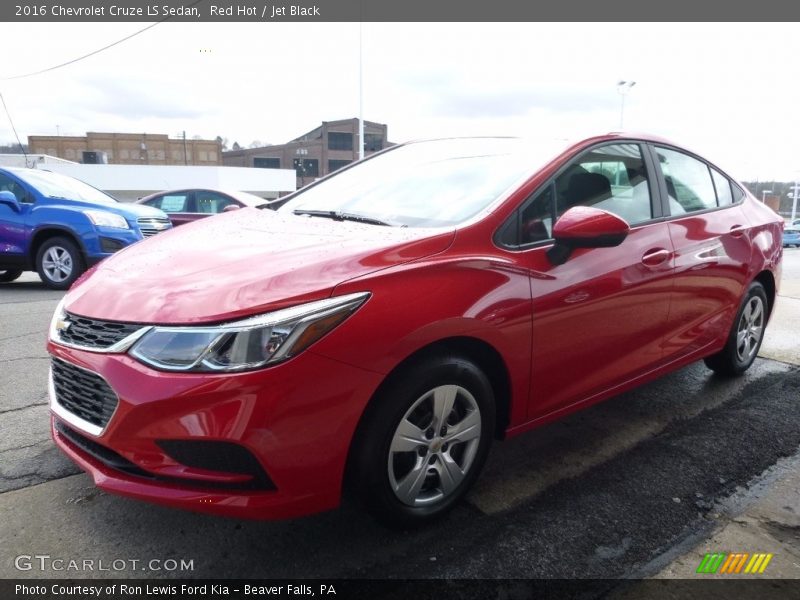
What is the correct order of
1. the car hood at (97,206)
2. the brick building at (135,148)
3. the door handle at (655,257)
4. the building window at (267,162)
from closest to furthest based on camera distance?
the door handle at (655,257) → the car hood at (97,206) → the building window at (267,162) → the brick building at (135,148)

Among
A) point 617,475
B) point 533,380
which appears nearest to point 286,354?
point 533,380

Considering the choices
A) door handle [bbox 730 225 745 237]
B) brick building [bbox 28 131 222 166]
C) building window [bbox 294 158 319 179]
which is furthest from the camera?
brick building [bbox 28 131 222 166]

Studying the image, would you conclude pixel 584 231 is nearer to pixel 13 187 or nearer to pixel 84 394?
pixel 84 394

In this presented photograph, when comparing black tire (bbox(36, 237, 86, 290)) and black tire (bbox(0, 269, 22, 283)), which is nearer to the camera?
black tire (bbox(36, 237, 86, 290))

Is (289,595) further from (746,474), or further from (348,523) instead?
(746,474)

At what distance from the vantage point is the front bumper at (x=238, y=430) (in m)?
1.81

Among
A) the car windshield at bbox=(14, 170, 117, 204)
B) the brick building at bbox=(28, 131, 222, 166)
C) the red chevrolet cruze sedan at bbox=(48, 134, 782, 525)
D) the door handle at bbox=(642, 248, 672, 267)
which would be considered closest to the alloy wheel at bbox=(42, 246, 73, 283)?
the car windshield at bbox=(14, 170, 117, 204)

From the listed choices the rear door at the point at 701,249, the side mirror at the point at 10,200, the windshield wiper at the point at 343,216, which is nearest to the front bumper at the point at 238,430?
the windshield wiper at the point at 343,216

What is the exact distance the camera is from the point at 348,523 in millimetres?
2355

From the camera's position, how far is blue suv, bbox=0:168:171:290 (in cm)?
742

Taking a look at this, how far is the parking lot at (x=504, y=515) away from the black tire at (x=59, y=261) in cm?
434

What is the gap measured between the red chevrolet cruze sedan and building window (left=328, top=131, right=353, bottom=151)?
249 ft

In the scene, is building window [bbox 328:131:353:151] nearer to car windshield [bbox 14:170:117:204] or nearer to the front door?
car windshield [bbox 14:170:117:204]

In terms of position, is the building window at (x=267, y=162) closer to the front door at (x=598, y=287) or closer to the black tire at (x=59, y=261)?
the black tire at (x=59, y=261)
